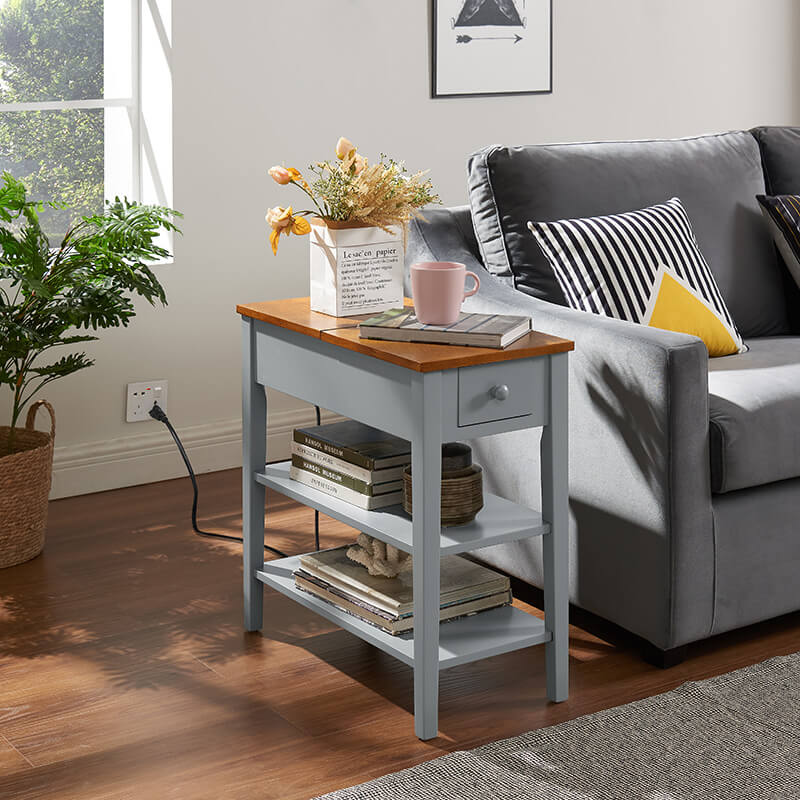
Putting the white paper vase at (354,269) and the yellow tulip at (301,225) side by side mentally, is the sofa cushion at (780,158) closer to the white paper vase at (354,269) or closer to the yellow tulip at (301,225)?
the white paper vase at (354,269)

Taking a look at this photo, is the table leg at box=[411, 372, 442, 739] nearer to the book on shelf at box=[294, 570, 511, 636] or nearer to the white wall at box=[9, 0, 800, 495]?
the book on shelf at box=[294, 570, 511, 636]

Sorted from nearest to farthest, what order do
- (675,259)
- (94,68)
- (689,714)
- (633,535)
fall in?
(689,714) → (633,535) → (675,259) → (94,68)

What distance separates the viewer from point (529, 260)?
2.68 m

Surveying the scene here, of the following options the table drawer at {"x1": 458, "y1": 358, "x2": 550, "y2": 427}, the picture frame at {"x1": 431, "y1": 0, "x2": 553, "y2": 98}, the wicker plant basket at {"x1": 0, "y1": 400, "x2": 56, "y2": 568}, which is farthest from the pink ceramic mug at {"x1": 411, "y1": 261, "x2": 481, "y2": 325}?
the picture frame at {"x1": 431, "y1": 0, "x2": 553, "y2": 98}

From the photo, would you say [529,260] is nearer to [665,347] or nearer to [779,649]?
[665,347]

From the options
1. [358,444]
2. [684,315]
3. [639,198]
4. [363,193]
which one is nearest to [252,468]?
[358,444]

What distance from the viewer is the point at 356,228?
221cm

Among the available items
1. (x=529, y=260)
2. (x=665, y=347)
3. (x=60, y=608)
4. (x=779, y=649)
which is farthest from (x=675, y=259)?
(x=60, y=608)

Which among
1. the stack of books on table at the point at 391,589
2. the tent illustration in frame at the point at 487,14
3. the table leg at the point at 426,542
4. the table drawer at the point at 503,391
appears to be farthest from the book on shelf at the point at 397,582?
the tent illustration in frame at the point at 487,14

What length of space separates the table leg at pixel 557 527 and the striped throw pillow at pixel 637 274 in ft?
1.92

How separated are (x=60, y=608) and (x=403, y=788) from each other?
1.02 m

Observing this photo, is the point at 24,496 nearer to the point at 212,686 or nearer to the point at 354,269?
the point at 212,686

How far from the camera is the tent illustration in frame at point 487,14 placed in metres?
3.77

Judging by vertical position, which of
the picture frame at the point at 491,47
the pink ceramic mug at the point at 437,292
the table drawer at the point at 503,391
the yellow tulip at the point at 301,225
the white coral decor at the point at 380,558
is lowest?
the white coral decor at the point at 380,558
